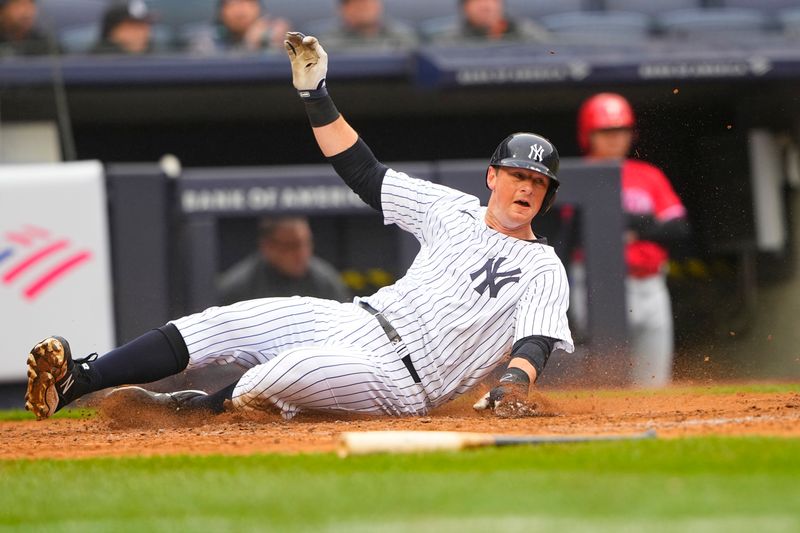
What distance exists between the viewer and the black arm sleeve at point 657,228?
7.99 meters

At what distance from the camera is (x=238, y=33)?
9.61 m

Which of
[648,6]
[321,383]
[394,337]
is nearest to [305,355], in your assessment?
[321,383]

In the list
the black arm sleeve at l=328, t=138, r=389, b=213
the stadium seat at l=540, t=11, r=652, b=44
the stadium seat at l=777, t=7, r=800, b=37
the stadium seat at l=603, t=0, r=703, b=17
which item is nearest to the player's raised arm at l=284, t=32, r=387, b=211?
the black arm sleeve at l=328, t=138, r=389, b=213

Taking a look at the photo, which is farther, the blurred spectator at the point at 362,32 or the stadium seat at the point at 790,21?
the stadium seat at the point at 790,21

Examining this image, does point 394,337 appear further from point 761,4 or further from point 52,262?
point 761,4

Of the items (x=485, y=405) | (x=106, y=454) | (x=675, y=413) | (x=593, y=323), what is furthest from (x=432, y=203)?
(x=593, y=323)

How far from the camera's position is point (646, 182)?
826 centimetres

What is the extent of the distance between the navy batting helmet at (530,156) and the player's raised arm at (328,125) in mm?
533

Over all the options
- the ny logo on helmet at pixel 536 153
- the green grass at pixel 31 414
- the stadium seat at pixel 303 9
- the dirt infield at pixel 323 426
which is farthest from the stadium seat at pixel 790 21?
the green grass at pixel 31 414

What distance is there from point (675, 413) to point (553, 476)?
1866 mm

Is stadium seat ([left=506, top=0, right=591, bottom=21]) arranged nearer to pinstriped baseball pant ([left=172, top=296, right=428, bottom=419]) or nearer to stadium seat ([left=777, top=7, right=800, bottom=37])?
stadium seat ([left=777, top=7, right=800, bottom=37])

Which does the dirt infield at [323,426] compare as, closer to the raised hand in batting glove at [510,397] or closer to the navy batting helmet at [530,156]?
the raised hand in batting glove at [510,397]

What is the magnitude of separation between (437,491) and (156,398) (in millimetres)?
2355

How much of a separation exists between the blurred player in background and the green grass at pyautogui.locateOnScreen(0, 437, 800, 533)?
3.99 meters
